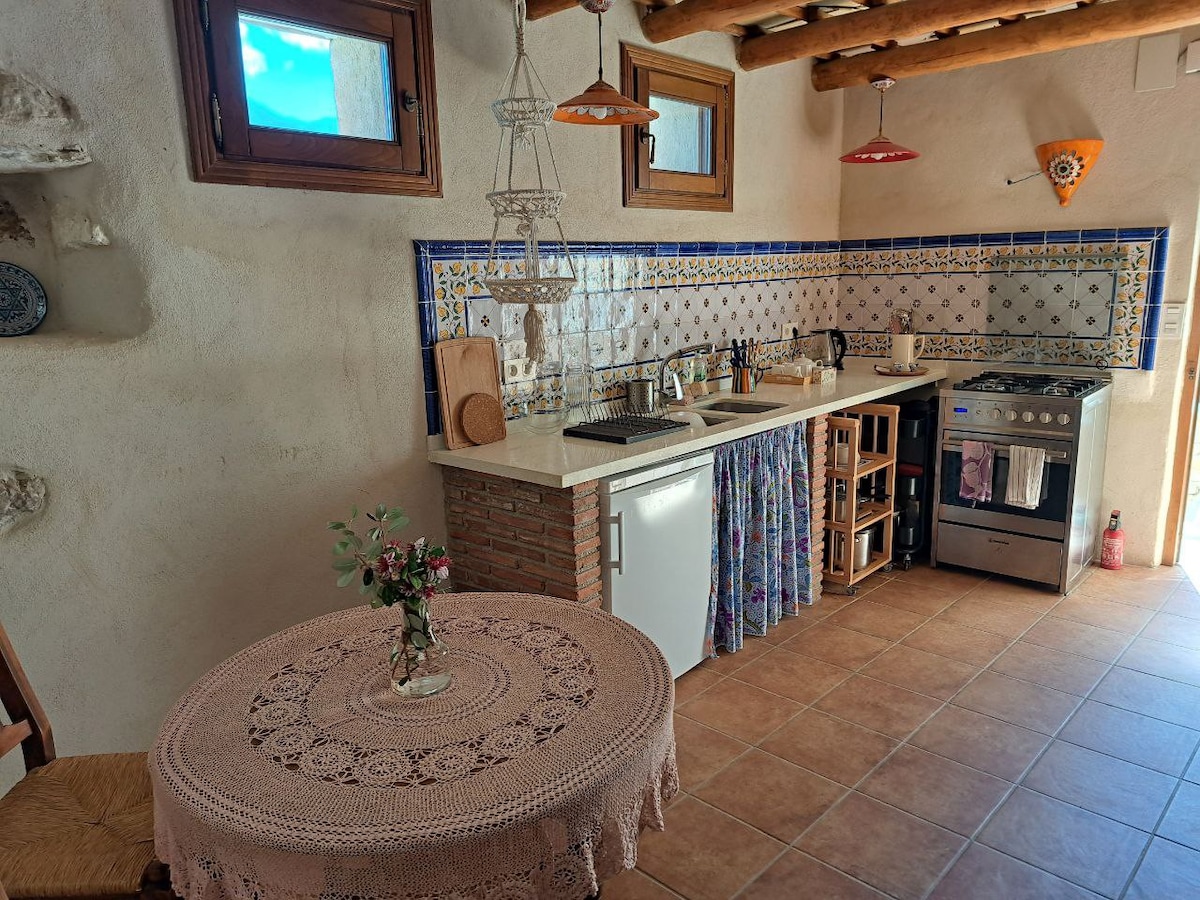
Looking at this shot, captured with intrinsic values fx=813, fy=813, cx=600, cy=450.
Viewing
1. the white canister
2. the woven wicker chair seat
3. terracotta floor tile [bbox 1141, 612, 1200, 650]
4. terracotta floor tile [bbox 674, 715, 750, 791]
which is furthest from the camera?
the white canister

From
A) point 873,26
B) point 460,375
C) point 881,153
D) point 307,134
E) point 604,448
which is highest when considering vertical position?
point 873,26

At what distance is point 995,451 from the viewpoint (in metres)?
3.79

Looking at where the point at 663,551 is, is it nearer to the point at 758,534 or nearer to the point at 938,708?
the point at 758,534

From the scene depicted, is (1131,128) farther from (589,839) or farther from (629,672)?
(589,839)

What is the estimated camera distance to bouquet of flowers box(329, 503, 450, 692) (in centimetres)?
146

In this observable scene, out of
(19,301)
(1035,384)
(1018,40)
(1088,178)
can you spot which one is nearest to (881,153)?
(1018,40)

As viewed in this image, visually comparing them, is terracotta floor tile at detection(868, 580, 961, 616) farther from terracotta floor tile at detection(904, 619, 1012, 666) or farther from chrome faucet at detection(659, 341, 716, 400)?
chrome faucet at detection(659, 341, 716, 400)

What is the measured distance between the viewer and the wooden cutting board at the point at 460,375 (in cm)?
282

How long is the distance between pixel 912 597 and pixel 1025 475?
751mm

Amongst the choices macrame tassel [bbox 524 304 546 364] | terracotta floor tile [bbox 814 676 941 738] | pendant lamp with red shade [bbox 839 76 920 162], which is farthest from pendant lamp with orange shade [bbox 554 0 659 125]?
terracotta floor tile [bbox 814 676 941 738]

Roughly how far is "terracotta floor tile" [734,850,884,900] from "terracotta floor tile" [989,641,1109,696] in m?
1.38

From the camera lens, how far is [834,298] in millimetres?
4785

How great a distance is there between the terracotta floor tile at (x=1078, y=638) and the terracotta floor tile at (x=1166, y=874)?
3.76 feet

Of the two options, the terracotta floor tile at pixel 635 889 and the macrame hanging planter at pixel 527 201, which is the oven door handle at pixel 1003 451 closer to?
the macrame hanging planter at pixel 527 201
